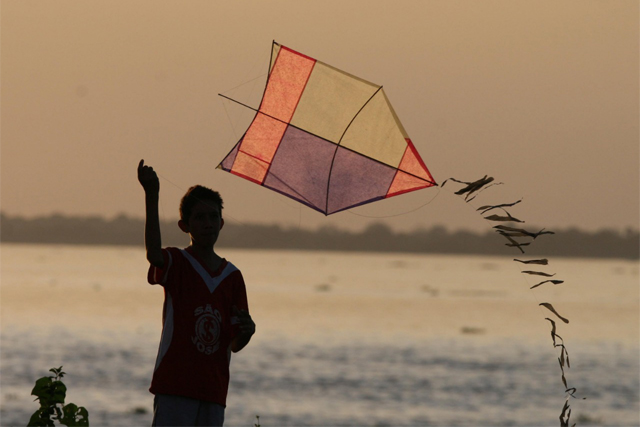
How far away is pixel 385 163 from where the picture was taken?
677 cm

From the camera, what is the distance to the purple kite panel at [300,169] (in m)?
6.79

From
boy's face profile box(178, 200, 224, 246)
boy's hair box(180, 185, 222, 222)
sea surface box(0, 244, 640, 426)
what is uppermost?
boy's hair box(180, 185, 222, 222)

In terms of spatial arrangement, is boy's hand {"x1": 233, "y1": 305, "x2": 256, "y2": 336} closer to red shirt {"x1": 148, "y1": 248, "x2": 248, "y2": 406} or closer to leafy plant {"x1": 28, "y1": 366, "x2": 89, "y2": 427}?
red shirt {"x1": 148, "y1": 248, "x2": 248, "y2": 406}

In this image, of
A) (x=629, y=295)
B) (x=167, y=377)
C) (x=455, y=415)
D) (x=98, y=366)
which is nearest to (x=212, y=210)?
(x=167, y=377)

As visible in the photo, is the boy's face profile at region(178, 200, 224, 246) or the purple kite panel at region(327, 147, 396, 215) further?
the purple kite panel at region(327, 147, 396, 215)

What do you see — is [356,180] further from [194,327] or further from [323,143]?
[194,327]

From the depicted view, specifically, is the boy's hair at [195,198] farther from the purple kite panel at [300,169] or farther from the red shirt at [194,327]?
the purple kite panel at [300,169]

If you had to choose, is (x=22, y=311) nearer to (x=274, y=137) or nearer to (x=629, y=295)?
(x=274, y=137)

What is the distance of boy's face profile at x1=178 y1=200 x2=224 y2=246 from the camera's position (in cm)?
567

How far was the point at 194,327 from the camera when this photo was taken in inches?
217

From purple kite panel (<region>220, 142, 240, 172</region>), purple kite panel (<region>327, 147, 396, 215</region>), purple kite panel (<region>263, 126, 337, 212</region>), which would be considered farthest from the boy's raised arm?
purple kite panel (<region>327, 147, 396, 215</region>)

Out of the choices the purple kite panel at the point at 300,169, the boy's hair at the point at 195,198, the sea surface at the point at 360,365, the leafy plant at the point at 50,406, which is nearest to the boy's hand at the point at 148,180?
the boy's hair at the point at 195,198

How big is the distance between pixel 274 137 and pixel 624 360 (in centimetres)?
4239

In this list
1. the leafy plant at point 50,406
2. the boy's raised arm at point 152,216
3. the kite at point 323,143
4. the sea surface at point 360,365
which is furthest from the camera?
the sea surface at point 360,365
